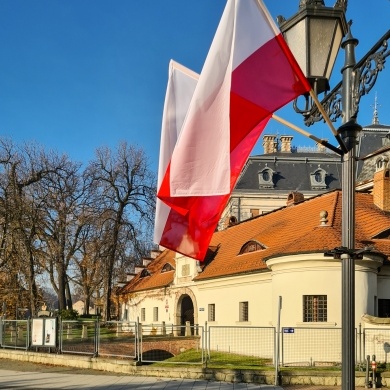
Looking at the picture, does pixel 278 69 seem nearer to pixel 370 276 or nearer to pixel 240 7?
pixel 240 7

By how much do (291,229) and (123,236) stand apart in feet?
59.6

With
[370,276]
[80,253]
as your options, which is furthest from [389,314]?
[80,253]

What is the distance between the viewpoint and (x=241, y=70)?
5391mm

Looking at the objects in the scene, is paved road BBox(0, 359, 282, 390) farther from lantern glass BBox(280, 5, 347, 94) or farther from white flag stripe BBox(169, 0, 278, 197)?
lantern glass BBox(280, 5, 347, 94)

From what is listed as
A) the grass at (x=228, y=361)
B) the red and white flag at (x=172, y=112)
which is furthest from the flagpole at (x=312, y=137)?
the grass at (x=228, y=361)

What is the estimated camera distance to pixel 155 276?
131 ft

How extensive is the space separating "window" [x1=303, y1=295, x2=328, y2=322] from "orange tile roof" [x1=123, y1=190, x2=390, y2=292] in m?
1.83

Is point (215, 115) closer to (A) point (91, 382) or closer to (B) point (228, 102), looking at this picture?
(B) point (228, 102)

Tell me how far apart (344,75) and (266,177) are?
61.7m

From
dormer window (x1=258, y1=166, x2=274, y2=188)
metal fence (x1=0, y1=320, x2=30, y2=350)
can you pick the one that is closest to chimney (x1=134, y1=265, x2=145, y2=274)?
metal fence (x1=0, y1=320, x2=30, y2=350)

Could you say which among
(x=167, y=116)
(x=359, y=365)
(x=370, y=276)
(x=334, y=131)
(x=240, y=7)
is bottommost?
(x=359, y=365)

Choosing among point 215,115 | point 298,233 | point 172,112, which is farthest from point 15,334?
point 215,115

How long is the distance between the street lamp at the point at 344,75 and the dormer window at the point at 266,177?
60.7 metres

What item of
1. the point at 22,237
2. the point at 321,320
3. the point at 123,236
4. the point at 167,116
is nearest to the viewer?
the point at 167,116
